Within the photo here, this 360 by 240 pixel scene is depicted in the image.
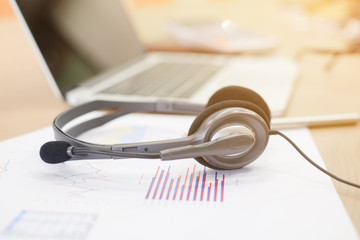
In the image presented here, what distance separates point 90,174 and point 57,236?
0.12 meters

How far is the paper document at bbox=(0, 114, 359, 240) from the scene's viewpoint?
0.37 meters

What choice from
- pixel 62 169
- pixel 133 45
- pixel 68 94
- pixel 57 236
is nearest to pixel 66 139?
pixel 62 169

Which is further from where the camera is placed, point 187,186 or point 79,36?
point 79,36

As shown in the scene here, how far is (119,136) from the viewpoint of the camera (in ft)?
1.99

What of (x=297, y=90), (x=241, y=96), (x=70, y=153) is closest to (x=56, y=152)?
(x=70, y=153)

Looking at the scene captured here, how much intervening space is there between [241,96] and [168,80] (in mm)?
313

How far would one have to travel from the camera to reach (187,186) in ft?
1.48

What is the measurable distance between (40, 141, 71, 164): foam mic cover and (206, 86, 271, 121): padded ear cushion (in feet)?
0.68

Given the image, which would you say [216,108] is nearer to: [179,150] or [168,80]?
[179,150]

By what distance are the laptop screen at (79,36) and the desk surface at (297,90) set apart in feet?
0.26

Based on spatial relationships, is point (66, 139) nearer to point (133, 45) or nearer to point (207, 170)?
point (207, 170)

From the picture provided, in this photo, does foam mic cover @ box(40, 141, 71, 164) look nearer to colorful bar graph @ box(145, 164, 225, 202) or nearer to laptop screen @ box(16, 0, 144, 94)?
colorful bar graph @ box(145, 164, 225, 202)

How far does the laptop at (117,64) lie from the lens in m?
0.72

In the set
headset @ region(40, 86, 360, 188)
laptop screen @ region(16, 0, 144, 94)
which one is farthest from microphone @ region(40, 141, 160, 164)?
laptop screen @ region(16, 0, 144, 94)
